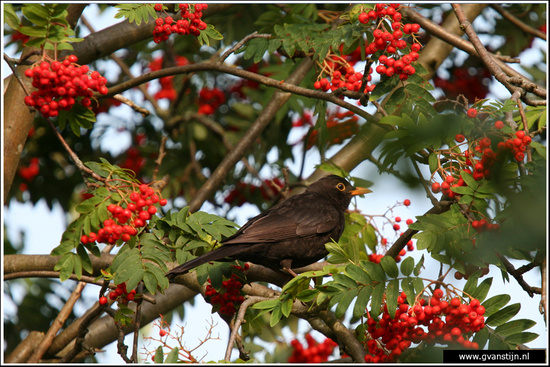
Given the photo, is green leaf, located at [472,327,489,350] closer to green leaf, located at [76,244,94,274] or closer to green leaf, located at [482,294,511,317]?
green leaf, located at [482,294,511,317]

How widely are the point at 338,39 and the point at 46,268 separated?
9.63 ft

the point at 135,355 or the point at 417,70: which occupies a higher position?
the point at 417,70

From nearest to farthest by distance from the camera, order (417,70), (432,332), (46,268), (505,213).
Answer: (505,213) < (432,332) < (417,70) < (46,268)

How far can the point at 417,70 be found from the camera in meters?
4.00

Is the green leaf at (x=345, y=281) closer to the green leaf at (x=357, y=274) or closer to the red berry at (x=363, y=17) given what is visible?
the green leaf at (x=357, y=274)

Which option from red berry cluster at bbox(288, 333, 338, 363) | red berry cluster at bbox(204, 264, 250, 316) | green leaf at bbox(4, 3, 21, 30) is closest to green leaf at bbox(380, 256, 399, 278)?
red berry cluster at bbox(204, 264, 250, 316)

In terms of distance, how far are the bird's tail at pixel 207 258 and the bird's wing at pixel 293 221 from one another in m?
0.32

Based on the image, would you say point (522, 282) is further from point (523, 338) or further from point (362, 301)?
point (362, 301)

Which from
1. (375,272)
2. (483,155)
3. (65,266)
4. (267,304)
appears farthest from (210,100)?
(483,155)

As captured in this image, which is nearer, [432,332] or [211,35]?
[432,332]

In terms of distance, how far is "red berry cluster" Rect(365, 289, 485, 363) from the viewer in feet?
10.6

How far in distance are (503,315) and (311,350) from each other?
2.88m

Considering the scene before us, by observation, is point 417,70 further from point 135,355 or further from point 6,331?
point 6,331

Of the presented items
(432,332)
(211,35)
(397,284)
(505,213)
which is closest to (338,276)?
(397,284)
